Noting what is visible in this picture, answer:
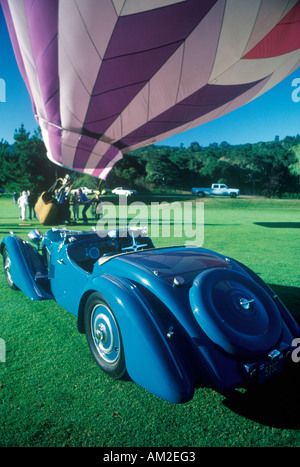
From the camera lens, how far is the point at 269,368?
223cm

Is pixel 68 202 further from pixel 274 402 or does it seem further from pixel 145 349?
pixel 274 402

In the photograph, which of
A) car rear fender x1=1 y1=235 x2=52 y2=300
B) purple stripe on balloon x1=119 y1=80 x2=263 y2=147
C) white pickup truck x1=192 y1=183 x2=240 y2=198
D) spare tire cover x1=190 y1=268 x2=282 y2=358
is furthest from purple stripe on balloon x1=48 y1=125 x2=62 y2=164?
white pickup truck x1=192 y1=183 x2=240 y2=198

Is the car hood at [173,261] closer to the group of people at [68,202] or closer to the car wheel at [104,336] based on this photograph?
the car wheel at [104,336]

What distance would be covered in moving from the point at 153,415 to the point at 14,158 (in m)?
46.1

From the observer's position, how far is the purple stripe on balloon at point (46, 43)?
215 inches

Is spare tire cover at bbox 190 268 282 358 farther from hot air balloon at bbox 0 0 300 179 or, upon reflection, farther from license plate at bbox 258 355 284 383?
hot air balloon at bbox 0 0 300 179

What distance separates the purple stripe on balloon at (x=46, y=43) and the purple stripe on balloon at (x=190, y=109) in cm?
232

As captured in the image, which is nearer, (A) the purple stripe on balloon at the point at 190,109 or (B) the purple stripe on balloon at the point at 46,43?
(B) the purple stripe on balloon at the point at 46,43

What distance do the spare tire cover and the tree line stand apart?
2634 cm

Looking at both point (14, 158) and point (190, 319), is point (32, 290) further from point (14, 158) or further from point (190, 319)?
point (14, 158)

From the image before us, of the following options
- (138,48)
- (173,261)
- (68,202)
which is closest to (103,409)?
(173,261)

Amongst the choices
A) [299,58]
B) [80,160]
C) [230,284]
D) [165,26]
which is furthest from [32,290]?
[299,58]

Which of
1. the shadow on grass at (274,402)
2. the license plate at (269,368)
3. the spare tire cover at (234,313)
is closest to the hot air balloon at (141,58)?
the spare tire cover at (234,313)

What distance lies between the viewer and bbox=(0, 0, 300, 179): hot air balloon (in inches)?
207
